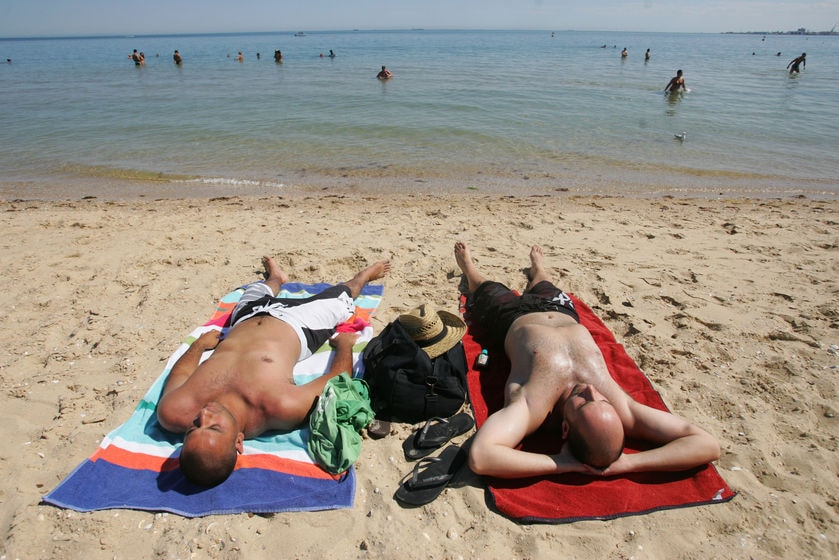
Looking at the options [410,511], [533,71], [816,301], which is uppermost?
[533,71]

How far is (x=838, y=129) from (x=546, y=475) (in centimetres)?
1719

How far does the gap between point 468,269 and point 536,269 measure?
0.79m

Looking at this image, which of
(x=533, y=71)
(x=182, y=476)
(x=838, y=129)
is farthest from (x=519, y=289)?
(x=533, y=71)

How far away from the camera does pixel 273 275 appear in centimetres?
510

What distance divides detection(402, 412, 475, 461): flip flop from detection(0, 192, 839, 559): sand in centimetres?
8

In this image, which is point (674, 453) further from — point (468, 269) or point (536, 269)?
point (468, 269)

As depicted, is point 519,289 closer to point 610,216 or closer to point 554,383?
point 554,383

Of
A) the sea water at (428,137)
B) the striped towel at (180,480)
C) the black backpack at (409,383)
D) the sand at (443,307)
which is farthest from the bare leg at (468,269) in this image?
the sea water at (428,137)

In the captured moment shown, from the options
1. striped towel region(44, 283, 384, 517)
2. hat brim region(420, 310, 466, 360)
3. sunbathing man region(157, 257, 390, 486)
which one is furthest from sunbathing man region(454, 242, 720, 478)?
sunbathing man region(157, 257, 390, 486)

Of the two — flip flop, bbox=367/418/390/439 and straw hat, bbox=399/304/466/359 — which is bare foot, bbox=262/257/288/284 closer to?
straw hat, bbox=399/304/466/359

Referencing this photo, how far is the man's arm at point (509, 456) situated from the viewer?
2854 mm

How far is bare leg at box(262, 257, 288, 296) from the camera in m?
4.92

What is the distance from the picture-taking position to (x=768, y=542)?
8.41 ft

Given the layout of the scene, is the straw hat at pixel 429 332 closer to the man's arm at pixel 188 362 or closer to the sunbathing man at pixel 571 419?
the sunbathing man at pixel 571 419
